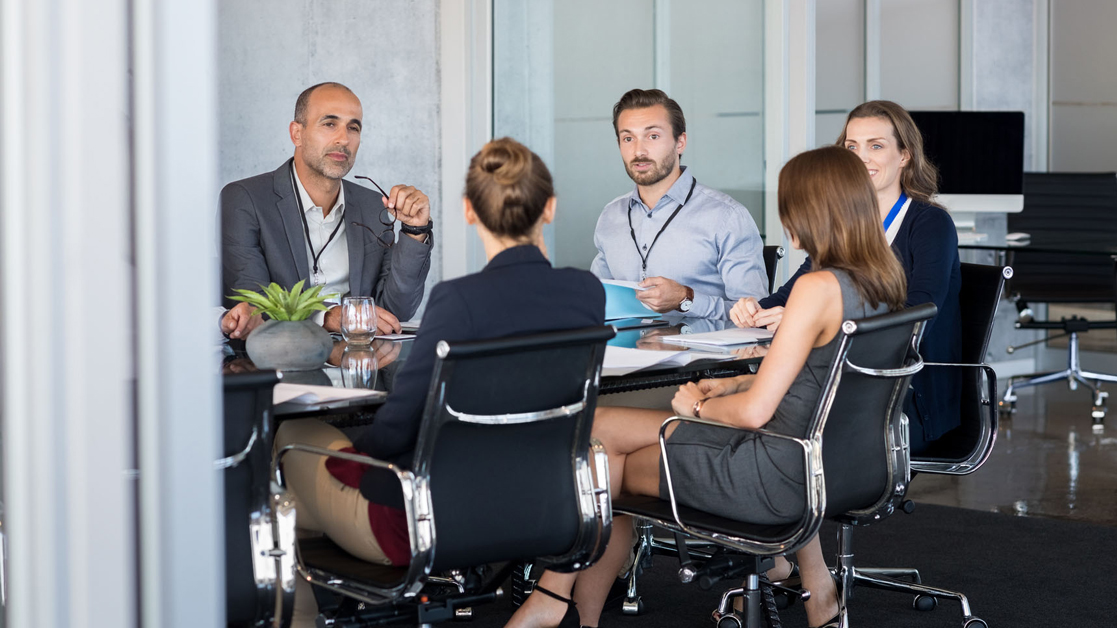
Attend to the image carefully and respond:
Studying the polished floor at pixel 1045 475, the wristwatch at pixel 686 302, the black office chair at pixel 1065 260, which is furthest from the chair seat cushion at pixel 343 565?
the black office chair at pixel 1065 260

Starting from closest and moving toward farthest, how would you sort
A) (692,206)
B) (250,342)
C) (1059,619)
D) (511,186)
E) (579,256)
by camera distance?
(511,186) < (250,342) < (1059,619) < (692,206) < (579,256)

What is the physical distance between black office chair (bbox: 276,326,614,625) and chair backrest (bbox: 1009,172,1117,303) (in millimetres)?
5369

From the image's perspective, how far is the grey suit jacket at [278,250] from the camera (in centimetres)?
348

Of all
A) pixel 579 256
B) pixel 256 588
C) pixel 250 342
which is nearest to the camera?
pixel 256 588

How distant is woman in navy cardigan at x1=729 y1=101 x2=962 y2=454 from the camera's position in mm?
3084

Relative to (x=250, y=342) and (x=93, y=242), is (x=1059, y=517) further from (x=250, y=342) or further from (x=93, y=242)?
(x=93, y=242)

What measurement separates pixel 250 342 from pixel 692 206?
73.6 inches

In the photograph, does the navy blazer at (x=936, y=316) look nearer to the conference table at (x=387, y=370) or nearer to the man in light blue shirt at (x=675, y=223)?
the conference table at (x=387, y=370)

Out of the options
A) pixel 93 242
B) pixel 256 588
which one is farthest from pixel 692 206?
pixel 93 242

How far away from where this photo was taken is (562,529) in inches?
87.2

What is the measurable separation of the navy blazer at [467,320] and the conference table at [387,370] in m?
0.09

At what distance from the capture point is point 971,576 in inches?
146

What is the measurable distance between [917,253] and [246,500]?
6.41 feet

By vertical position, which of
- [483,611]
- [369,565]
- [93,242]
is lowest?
[483,611]
